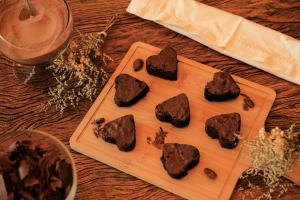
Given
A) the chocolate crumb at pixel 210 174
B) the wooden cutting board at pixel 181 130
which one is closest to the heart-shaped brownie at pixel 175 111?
the wooden cutting board at pixel 181 130

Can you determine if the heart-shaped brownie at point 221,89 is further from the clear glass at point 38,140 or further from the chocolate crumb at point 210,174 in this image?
the clear glass at point 38,140

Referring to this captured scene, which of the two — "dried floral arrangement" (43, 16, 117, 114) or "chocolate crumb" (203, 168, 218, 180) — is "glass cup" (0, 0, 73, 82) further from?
"chocolate crumb" (203, 168, 218, 180)

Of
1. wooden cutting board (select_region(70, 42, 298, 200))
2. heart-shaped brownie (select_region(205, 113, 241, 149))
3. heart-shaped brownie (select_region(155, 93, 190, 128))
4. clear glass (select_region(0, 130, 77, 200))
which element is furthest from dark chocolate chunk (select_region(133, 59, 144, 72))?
clear glass (select_region(0, 130, 77, 200))

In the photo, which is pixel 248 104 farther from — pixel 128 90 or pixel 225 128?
pixel 128 90

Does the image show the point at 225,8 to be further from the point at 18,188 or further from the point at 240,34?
the point at 18,188

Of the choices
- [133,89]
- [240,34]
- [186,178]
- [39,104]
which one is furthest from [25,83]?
[240,34]

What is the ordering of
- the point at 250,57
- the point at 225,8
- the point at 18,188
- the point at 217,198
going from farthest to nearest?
the point at 225,8, the point at 250,57, the point at 217,198, the point at 18,188
